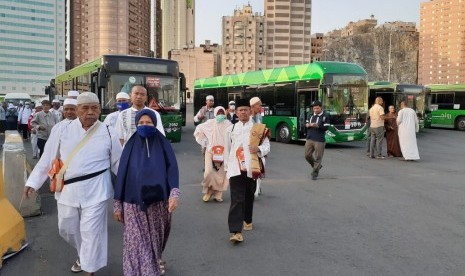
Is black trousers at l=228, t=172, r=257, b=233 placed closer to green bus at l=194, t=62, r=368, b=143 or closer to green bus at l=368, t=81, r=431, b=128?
green bus at l=194, t=62, r=368, b=143

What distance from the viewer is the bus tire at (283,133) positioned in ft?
63.3

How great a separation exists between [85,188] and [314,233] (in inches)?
123

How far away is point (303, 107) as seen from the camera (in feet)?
59.6

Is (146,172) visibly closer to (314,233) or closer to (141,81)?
(314,233)

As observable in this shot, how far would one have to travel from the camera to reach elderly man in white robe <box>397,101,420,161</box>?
14.2 m

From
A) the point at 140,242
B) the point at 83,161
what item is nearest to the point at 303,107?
the point at 83,161

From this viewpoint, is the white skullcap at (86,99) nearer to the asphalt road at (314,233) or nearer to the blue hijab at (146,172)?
the blue hijab at (146,172)

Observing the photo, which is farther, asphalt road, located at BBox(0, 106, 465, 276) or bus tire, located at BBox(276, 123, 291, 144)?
bus tire, located at BBox(276, 123, 291, 144)

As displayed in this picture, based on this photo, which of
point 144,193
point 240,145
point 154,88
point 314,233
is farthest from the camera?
point 154,88

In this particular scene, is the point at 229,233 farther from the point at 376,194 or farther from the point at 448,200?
the point at 448,200

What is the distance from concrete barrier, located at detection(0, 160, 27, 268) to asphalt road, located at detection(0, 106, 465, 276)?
0.11 meters

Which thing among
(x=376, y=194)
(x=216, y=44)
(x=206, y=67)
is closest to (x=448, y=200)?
(x=376, y=194)

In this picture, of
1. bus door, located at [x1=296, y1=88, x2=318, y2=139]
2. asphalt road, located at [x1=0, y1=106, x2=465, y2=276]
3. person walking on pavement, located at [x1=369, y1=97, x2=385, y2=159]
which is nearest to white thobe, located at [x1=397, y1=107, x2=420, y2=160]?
person walking on pavement, located at [x1=369, y1=97, x2=385, y2=159]

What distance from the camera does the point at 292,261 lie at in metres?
4.96
